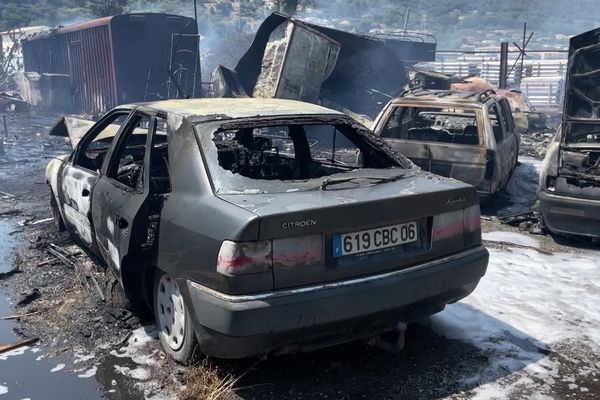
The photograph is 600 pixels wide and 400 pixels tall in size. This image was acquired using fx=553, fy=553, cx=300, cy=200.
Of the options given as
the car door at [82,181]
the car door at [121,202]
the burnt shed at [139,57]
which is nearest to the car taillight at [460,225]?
the car door at [121,202]

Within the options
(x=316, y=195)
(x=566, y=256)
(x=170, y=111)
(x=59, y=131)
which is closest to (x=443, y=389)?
(x=316, y=195)

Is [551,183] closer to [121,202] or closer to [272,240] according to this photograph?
[272,240]

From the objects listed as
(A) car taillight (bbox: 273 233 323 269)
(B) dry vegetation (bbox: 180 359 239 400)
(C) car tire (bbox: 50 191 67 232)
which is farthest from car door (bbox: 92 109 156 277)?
(C) car tire (bbox: 50 191 67 232)

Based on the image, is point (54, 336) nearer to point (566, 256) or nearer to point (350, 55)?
point (566, 256)

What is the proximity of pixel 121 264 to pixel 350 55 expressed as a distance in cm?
1209

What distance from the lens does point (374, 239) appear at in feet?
9.52

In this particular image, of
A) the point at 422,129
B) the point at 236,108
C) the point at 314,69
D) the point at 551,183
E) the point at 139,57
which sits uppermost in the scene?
the point at 139,57

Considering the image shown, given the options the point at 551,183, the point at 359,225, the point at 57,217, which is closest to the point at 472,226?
the point at 359,225

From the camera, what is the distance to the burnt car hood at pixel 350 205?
2676 millimetres

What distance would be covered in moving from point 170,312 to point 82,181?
166cm

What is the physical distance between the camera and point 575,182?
18.2 ft

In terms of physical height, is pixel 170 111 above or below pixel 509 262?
above

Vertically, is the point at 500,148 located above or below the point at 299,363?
above

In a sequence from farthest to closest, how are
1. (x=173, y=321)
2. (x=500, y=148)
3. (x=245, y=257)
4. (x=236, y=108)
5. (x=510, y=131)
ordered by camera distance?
(x=510, y=131) < (x=500, y=148) < (x=236, y=108) < (x=173, y=321) < (x=245, y=257)
